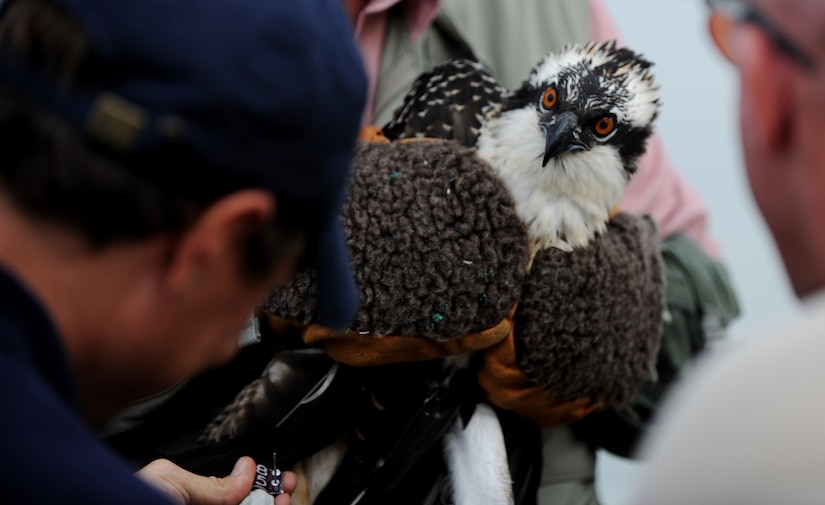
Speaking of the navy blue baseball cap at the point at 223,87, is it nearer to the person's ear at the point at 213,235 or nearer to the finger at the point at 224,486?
the person's ear at the point at 213,235

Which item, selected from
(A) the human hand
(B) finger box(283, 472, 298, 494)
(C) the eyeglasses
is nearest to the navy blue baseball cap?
(C) the eyeglasses

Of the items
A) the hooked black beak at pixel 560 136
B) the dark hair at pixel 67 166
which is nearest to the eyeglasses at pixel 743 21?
the dark hair at pixel 67 166

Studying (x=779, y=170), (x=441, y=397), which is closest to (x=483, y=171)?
(x=441, y=397)

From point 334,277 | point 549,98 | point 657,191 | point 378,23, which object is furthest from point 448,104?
point 334,277

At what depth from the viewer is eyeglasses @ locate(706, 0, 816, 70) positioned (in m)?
0.68

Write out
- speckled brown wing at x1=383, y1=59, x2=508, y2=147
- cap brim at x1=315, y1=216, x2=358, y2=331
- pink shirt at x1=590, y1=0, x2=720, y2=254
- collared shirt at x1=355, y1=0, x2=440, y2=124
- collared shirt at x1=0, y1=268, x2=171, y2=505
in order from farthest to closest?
pink shirt at x1=590, y1=0, x2=720, y2=254 < collared shirt at x1=355, y1=0, x2=440, y2=124 < speckled brown wing at x1=383, y1=59, x2=508, y2=147 < cap brim at x1=315, y1=216, x2=358, y2=331 < collared shirt at x1=0, y1=268, x2=171, y2=505

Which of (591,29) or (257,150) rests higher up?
(257,150)

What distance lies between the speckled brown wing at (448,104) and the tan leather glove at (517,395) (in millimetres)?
271

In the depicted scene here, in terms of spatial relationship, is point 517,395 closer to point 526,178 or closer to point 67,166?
point 526,178

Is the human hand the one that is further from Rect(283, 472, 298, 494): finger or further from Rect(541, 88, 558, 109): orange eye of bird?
Rect(541, 88, 558, 109): orange eye of bird

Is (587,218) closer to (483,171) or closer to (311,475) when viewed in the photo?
(483,171)

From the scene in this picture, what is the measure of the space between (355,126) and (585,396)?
719 millimetres

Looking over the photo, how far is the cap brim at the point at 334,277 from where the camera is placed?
825mm

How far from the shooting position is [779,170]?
739mm
